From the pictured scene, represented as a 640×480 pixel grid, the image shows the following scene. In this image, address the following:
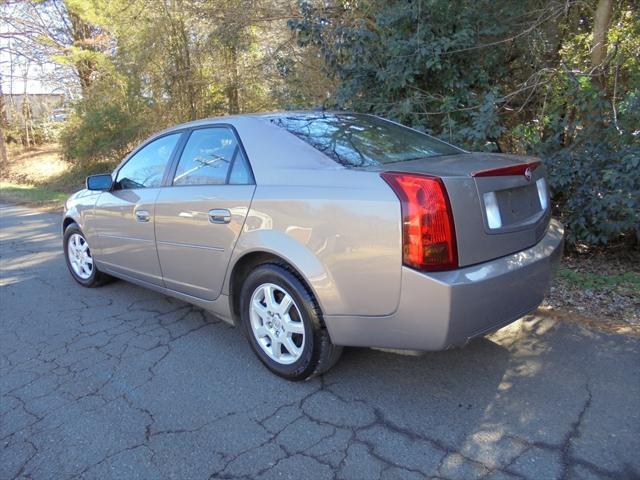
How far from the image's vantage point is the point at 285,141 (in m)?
3.19

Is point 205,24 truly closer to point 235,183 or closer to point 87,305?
point 87,305

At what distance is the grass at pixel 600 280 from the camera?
445 cm

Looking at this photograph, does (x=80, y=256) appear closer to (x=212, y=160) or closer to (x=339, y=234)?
(x=212, y=160)

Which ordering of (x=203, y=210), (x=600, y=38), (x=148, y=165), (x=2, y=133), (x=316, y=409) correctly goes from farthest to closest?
(x=2, y=133)
(x=600, y=38)
(x=148, y=165)
(x=203, y=210)
(x=316, y=409)

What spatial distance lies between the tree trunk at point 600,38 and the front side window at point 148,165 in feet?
15.1

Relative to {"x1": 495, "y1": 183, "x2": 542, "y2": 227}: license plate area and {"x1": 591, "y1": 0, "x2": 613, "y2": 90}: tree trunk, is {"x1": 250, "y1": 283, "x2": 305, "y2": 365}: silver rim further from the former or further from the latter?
{"x1": 591, "y1": 0, "x2": 613, "y2": 90}: tree trunk

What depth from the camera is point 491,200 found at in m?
2.69

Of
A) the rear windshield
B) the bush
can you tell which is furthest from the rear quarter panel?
the bush

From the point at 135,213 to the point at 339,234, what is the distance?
7.19 ft

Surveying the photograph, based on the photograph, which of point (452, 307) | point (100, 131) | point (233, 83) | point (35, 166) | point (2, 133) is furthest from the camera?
point (2, 133)

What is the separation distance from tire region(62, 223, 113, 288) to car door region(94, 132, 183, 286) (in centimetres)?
39

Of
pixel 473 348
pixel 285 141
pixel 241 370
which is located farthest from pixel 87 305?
pixel 473 348

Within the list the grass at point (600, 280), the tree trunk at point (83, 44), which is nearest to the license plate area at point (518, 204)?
the grass at point (600, 280)

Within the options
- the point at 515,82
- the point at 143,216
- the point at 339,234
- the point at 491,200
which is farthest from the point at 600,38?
the point at 143,216
